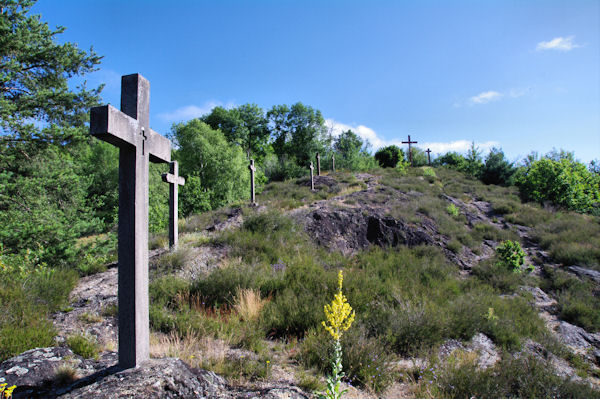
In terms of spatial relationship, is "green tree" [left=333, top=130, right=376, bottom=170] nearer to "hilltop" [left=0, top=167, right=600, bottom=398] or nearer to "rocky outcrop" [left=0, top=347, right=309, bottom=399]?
"hilltop" [left=0, top=167, right=600, bottom=398]

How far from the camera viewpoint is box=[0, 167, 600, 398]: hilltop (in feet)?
10.5

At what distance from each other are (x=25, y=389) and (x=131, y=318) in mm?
926

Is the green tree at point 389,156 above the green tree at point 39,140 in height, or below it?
above

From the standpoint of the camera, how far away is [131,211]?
3.15m

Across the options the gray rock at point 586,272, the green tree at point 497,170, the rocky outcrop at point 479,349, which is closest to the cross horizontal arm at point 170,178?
the rocky outcrop at point 479,349

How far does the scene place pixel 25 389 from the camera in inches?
104

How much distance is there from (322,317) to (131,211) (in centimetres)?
319

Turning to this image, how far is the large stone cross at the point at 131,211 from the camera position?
116 inches

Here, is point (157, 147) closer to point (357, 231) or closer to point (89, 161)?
point (357, 231)

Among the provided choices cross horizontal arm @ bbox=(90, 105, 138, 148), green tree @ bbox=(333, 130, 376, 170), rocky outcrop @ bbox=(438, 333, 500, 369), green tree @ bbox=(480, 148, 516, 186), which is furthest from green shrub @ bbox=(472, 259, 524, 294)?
green tree @ bbox=(333, 130, 376, 170)

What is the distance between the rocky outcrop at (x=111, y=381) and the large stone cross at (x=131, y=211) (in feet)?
0.93

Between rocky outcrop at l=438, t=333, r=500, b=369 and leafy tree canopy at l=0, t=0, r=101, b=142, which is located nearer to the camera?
rocky outcrop at l=438, t=333, r=500, b=369

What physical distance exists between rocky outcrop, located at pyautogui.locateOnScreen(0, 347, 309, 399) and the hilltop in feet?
0.05

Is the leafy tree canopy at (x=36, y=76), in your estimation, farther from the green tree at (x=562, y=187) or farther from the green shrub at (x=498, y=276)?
the green tree at (x=562, y=187)
